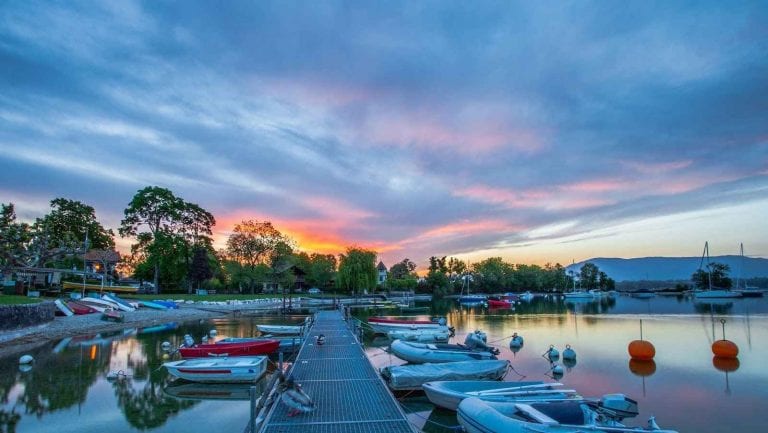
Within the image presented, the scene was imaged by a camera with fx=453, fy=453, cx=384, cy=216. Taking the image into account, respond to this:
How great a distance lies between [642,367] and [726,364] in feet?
16.9

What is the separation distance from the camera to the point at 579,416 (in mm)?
12016

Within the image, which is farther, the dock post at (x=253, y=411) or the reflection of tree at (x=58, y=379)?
the reflection of tree at (x=58, y=379)

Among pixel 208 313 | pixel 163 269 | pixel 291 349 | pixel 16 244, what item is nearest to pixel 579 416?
pixel 291 349

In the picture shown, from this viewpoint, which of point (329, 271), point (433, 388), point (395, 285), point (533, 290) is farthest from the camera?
point (533, 290)

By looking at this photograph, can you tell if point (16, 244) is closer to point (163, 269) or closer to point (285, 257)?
point (163, 269)

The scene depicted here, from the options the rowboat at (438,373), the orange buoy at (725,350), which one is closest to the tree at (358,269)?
the orange buoy at (725,350)

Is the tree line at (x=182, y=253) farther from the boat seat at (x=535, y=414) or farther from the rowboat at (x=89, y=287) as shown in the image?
the boat seat at (x=535, y=414)

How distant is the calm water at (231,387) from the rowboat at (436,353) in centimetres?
202

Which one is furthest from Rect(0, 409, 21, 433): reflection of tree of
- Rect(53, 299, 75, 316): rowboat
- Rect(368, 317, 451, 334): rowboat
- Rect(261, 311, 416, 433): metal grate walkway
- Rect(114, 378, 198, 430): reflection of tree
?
Rect(53, 299, 75, 316): rowboat

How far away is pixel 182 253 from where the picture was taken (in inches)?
2441

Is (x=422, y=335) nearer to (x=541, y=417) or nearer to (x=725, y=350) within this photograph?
(x=725, y=350)

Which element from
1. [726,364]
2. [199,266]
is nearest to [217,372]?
[726,364]

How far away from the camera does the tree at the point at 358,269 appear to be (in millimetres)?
83000

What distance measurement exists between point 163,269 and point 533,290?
118 m
